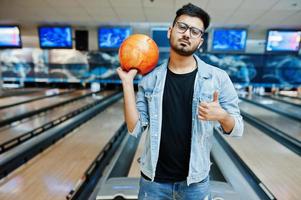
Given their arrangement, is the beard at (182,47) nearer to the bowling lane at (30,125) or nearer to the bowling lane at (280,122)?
the bowling lane at (30,125)

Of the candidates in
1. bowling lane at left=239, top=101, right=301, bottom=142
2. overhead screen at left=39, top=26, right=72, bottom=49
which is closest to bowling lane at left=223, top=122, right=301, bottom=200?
bowling lane at left=239, top=101, right=301, bottom=142

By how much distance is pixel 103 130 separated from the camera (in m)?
4.54

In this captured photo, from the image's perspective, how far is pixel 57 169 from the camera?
2828 mm

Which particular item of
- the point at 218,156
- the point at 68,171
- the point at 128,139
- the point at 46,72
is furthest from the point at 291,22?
the point at 46,72

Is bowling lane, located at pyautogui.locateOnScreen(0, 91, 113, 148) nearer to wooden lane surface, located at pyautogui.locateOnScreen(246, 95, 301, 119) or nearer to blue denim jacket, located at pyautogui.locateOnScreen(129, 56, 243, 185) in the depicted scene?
blue denim jacket, located at pyautogui.locateOnScreen(129, 56, 243, 185)

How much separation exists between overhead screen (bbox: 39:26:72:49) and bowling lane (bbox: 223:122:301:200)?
472cm

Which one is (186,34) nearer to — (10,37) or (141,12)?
(141,12)

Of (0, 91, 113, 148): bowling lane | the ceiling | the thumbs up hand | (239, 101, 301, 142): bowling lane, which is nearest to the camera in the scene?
the thumbs up hand

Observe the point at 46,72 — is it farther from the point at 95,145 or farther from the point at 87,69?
the point at 95,145

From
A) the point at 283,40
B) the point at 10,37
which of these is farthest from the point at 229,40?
the point at 10,37

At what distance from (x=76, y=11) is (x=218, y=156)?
161 inches

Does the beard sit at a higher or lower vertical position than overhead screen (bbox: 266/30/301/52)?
lower

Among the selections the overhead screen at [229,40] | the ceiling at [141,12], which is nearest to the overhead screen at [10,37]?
the ceiling at [141,12]

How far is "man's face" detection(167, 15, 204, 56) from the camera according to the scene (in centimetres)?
94
